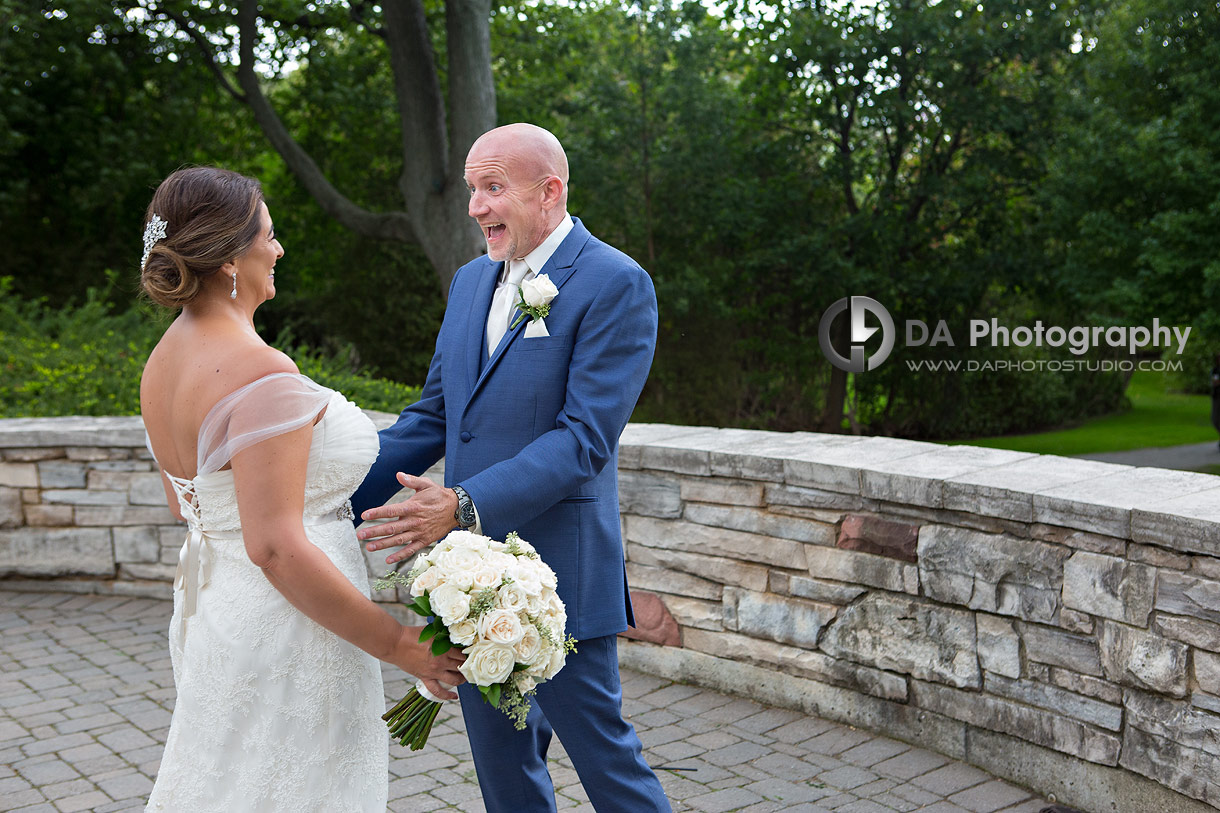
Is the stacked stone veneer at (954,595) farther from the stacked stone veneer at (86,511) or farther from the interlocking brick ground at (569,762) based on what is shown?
the stacked stone veneer at (86,511)

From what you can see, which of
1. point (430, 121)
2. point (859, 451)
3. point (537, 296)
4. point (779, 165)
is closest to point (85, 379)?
point (430, 121)

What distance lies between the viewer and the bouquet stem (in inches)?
95.7

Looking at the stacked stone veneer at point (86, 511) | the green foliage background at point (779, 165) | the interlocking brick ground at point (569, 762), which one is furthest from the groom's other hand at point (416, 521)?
the green foliage background at point (779, 165)

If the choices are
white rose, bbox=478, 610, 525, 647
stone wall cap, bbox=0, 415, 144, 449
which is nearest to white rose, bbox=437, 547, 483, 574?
white rose, bbox=478, 610, 525, 647

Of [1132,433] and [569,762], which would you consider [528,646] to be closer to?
[569,762]

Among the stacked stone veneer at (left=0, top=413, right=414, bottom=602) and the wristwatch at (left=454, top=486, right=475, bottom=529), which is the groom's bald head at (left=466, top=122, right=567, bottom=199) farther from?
the stacked stone veneer at (left=0, top=413, right=414, bottom=602)

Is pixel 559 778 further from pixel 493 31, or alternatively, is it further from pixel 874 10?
pixel 493 31

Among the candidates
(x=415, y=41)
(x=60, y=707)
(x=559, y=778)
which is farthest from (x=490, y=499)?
(x=415, y=41)

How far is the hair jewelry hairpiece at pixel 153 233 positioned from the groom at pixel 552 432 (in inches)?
28.1

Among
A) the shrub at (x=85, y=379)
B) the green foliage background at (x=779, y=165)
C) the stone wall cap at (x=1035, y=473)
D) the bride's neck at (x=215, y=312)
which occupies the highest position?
the green foliage background at (x=779, y=165)

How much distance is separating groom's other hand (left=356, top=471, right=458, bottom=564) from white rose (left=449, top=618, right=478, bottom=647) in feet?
0.68

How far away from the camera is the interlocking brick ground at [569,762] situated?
3.62m

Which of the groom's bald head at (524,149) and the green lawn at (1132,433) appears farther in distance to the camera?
the green lawn at (1132,433)

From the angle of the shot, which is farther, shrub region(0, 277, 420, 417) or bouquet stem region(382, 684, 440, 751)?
shrub region(0, 277, 420, 417)
